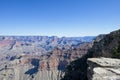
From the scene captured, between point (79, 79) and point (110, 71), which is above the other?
point (110, 71)

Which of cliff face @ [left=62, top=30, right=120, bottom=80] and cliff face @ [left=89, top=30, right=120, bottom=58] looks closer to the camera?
cliff face @ [left=89, top=30, right=120, bottom=58]

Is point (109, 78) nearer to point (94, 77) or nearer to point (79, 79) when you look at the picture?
point (94, 77)

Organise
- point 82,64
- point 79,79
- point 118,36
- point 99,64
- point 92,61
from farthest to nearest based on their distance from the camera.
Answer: point 82,64
point 79,79
point 118,36
point 92,61
point 99,64

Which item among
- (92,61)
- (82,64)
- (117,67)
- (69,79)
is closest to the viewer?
(117,67)

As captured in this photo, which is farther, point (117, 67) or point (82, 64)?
point (82, 64)

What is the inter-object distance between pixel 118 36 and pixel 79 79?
30.4m

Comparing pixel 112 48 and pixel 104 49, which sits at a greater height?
pixel 112 48

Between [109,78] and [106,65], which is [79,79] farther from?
[109,78]

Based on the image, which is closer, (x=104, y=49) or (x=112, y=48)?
(x=112, y=48)

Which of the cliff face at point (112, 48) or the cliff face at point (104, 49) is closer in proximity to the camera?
the cliff face at point (112, 48)

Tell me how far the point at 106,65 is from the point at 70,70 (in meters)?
86.7

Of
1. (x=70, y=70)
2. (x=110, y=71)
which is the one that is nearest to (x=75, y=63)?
(x=70, y=70)

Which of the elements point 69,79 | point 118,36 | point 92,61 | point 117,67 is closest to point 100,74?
point 117,67

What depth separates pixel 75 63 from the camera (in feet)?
388
